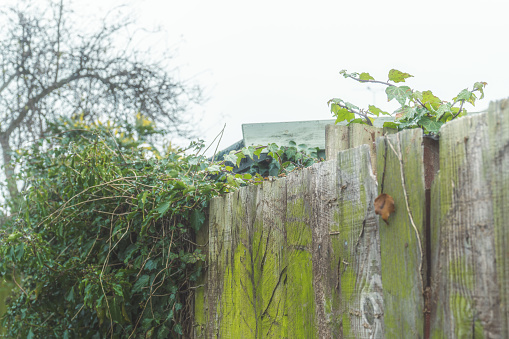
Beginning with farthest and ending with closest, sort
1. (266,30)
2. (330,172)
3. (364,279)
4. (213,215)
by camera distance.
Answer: (266,30) → (213,215) → (330,172) → (364,279)

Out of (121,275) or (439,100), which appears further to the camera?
(121,275)

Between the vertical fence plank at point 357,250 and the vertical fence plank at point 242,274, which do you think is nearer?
the vertical fence plank at point 357,250

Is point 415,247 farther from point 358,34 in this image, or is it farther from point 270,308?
point 358,34

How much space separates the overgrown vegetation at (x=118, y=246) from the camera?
9.12ft

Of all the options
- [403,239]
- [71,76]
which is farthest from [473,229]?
[71,76]

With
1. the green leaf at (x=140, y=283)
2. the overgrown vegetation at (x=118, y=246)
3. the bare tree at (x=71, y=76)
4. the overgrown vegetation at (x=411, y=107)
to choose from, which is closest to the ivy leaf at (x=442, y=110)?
the overgrown vegetation at (x=411, y=107)

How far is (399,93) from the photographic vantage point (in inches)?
80.0

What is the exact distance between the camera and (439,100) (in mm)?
2061

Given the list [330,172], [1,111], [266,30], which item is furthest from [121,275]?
[266,30]

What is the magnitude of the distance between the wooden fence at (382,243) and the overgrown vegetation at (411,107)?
20 centimetres

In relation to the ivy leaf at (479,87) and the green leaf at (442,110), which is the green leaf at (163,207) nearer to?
the green leaf at (442,110)

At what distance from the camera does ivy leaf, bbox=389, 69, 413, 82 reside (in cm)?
208

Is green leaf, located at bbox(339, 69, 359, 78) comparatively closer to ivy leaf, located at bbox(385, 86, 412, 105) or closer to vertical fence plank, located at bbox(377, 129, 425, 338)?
ivy leaf, located at bbox(385, 86, 412, 105)

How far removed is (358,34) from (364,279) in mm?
7744
